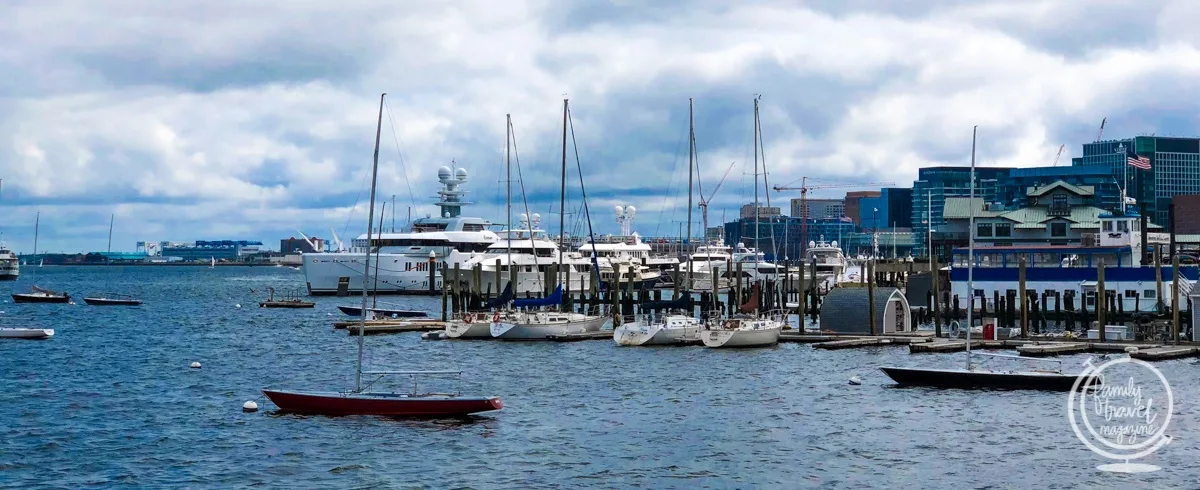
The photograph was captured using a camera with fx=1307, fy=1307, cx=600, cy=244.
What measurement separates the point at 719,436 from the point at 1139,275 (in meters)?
44.8

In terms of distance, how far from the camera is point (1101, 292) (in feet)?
186

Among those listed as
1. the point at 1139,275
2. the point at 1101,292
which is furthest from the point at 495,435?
the point at 1139,275

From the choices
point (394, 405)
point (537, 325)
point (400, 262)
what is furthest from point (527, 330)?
point (400, 262)

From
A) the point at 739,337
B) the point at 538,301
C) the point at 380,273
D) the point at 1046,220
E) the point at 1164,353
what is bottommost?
the point at 1164,353

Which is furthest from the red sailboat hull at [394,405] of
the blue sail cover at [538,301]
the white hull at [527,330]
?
the blue sail cover at [538,301]

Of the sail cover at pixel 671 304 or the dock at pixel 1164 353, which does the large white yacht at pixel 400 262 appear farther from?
the dock at pixel 1164 353

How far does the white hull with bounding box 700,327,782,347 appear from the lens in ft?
197

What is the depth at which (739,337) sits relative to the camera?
60156 millimetres

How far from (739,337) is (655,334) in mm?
4067

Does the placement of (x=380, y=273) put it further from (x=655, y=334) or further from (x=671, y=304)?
(x=655, y=334)

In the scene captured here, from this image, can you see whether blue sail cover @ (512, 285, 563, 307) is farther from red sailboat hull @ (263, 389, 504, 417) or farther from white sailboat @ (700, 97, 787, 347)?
red sailboat hull @ (263, 389, 504, 417)

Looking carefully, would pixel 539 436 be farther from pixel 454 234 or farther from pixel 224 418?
pixel 454 234

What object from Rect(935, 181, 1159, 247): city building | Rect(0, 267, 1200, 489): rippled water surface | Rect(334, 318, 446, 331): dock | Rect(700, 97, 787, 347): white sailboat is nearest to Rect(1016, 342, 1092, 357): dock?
Rect(0, 267, 1200, 489): rippled water surface

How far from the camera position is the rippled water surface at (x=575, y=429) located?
30.5 metres
